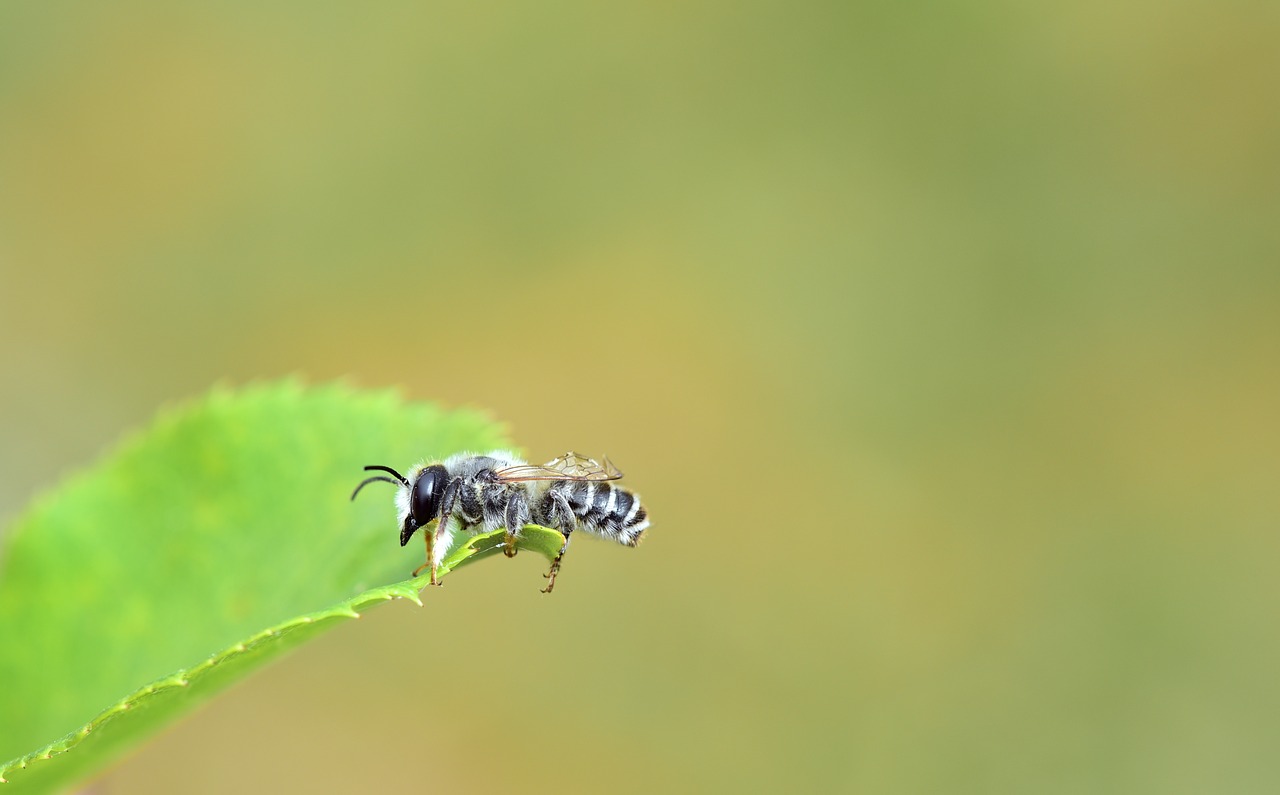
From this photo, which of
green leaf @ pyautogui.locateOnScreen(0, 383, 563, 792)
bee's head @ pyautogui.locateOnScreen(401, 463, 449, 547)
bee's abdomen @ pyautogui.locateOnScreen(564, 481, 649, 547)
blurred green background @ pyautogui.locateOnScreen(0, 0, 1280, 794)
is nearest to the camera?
green leaf @ pyautogui.locateOnScreen(0, 383, 563, 792)

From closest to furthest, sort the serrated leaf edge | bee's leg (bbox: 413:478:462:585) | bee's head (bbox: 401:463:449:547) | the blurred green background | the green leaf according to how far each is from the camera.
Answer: the serrated leaf edge, the green leaf, bee's leg (bbox: 413:478:462:585), bee's head (bbox: 401:463:449:547), the blurred green background

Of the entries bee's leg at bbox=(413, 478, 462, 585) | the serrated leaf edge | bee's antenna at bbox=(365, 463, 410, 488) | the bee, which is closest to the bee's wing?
the bee

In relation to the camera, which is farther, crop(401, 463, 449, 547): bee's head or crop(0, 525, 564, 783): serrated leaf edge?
crop(401, 463, 449, 547): bee's head

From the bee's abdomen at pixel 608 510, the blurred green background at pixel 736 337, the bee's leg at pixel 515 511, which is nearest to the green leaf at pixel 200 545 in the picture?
the bee's leg at pixel 515 511

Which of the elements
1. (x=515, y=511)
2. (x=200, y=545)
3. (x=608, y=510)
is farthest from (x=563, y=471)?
(x=200, y=545)

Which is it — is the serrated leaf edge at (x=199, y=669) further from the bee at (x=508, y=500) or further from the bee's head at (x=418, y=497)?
the bee's head at (x=418, y=497)

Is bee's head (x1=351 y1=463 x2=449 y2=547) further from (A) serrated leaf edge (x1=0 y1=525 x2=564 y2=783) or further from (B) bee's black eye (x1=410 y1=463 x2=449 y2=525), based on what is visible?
(A) serrated leaf edge (x1=0 y1=525 x2=564 y2=783)

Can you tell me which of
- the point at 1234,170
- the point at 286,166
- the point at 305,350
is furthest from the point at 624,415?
the point at 1234,170

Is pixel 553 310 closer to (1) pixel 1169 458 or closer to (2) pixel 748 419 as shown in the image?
Result: (2) pixel 748 419
